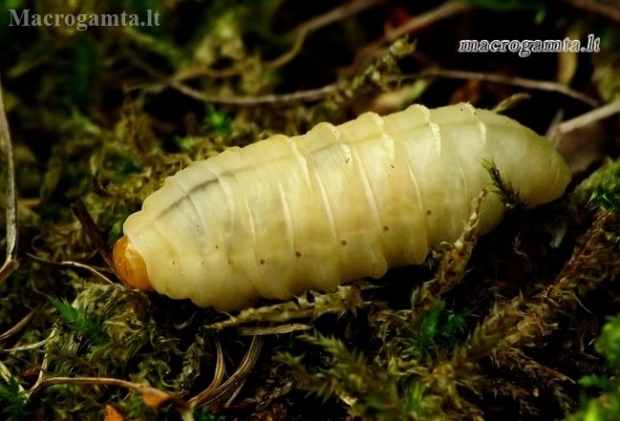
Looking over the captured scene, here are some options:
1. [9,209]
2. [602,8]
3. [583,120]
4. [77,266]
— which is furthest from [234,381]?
[602,8]

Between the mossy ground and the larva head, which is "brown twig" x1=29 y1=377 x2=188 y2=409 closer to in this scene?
the mossy ground

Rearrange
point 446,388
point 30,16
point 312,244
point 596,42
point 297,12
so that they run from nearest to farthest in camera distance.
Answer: point 446,388 → point 312,244 → point 596,42 → point 30,16 → point 297,12

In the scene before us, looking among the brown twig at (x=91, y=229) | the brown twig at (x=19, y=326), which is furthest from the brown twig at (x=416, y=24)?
the brown twig at (x=19, y=326)

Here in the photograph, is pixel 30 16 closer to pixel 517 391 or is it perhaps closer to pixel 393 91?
pixel 393 91

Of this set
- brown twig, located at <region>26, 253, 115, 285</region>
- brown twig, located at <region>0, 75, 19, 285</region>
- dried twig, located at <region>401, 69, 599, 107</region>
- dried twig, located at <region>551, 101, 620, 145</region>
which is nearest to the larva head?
brown twig, located at <region>26, 253, 115, 285</region>

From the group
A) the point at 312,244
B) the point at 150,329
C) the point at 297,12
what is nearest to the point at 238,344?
the point at 150,329

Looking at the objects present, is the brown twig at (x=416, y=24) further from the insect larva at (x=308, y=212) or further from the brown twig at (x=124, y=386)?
the brown twig at (x=124, y=386)
